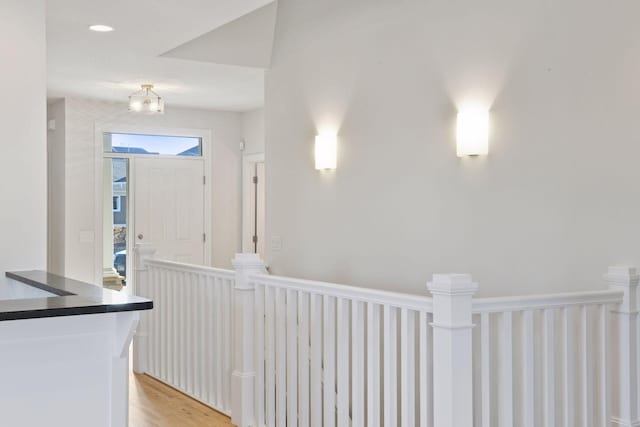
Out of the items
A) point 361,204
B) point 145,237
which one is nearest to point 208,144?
point 145,237

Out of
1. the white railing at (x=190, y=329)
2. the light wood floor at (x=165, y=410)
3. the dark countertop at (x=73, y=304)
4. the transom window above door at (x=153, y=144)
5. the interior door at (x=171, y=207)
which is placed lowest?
the light wood floor at (x=165, y=410)

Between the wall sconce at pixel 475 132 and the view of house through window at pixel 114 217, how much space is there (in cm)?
499

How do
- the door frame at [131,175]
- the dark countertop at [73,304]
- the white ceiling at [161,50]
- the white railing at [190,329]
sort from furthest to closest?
the door frame at [131,175]
the white railing at [190,329]
the white ceiling at [161,50]
the dark countertop at [73,304]

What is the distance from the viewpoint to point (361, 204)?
4672mm

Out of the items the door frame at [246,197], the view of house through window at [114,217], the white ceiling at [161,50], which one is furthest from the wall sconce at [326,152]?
the view of house through window at [114,217]

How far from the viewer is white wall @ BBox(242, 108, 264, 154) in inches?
317

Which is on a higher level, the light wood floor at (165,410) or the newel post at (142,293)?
the newel post at (142,293)

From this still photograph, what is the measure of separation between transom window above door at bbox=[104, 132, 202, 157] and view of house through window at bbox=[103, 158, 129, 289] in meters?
0.15

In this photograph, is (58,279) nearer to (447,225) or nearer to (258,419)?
(258,419)

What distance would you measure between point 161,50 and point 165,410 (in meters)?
2.46

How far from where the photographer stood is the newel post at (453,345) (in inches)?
96.3

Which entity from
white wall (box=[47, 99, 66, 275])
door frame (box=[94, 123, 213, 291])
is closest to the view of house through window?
door frame (box=[94, 123, 213, 291])

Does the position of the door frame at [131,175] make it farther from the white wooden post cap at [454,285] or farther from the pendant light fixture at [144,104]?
the white wooden post cap at [454,285]

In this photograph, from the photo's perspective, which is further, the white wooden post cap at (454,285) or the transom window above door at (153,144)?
the transom window above door at (153,144)
